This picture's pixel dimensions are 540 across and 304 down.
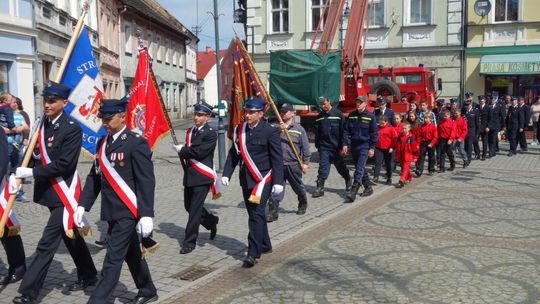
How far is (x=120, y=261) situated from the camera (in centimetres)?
457

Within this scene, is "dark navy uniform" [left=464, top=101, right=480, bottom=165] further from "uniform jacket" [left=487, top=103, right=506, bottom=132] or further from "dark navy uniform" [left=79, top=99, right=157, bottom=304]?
"dark navy uniform" [left=79, top=99, right=157, bottom=304]

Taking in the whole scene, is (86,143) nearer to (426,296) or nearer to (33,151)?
(33,151)

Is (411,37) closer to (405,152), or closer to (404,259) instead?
(405,152)

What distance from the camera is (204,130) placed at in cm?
690

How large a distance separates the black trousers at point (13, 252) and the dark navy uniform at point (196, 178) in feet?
5.74

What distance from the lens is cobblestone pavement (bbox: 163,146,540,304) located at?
5.21 m

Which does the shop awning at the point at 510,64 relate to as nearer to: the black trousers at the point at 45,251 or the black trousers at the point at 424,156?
the black trousers at the point at 424,156

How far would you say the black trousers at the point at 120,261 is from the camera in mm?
4496

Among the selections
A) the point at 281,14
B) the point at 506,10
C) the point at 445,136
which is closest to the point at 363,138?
the point at 445,136

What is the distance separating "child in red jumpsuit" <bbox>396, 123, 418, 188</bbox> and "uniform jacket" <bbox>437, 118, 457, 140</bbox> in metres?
1.67

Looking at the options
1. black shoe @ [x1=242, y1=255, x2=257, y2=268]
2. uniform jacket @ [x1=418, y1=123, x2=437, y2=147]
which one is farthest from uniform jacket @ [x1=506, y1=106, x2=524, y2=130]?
black shoe @ [x1=242, y1=255, x2=257, y2=268]

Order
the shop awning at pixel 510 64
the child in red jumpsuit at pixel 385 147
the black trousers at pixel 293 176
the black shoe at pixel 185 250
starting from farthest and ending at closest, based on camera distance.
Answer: the shop awning at pixel 510 64, the child in red jumpsuit at pixel 385 147, the black trousers at pixel 293 176, the black shoe at pixel 185 250

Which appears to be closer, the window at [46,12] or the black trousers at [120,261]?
the black trousers at [120,261]

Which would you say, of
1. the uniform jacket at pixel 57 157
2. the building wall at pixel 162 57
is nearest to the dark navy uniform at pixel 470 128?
the uniform jacket at pixel 57 157
